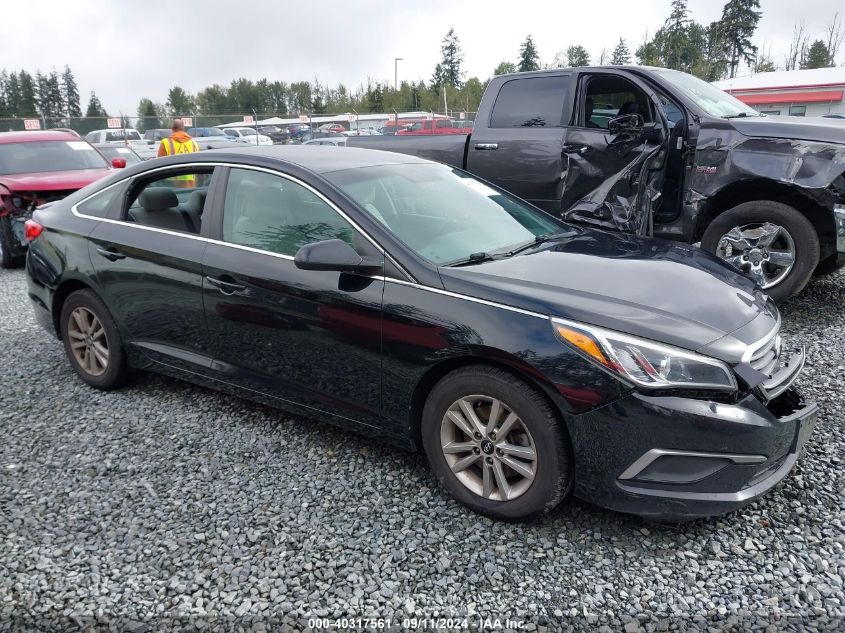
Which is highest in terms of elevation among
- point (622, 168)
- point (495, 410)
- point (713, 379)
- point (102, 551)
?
point (622, 168)

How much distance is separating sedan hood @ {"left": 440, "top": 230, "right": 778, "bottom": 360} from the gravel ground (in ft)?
2.74

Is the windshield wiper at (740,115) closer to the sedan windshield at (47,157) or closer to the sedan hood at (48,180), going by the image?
the sedan hood at (48,180)

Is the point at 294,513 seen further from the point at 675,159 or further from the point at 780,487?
the point at 675,159

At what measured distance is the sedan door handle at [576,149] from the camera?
5918 mm

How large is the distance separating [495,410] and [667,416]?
67 centimetres

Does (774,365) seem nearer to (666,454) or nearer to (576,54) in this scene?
(666,454)

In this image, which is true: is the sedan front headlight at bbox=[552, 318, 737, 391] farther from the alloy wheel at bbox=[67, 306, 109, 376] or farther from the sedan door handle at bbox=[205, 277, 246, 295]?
the alloy wheel at bbox=[67, 306, 109, 376]

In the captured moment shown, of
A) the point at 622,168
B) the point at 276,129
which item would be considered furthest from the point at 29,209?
the point at 276,129

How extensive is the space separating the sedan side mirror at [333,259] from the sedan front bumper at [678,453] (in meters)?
1.16

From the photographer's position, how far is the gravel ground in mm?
2320

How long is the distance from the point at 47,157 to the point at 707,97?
27.7 ft

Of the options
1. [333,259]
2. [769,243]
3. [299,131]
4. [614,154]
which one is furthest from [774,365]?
[299,131]

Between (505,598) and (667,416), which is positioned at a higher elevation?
(667,416)

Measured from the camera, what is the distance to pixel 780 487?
117 inches
